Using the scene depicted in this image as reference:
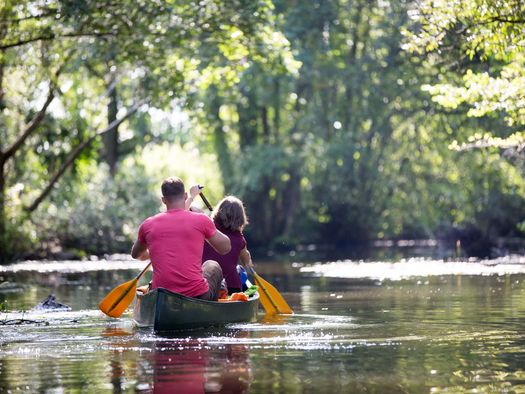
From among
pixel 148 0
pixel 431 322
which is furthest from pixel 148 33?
pixel 431 322

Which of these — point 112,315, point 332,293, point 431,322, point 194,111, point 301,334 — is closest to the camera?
point 301,334

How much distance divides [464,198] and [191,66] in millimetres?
14634

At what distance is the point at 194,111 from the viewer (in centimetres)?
3662

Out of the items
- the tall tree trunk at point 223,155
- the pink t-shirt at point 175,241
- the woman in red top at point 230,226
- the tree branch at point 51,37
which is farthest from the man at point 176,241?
the tall tree trunk at point 223,155

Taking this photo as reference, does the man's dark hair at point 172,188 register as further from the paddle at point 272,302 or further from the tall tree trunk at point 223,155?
the tall tree trunk at point 223,155

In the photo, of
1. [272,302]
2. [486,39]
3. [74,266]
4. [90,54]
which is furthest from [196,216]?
[90,54]

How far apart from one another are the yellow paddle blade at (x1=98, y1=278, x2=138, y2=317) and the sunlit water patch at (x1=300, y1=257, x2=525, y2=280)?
9.81 m

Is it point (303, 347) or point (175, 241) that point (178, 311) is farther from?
point (303, 347)

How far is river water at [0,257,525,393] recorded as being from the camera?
9.02 m

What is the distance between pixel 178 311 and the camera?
12.9 meters

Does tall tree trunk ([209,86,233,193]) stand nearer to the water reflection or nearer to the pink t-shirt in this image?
the pink t-shirt

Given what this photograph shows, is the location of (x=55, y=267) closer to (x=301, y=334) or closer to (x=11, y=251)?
(x=11, y=251)

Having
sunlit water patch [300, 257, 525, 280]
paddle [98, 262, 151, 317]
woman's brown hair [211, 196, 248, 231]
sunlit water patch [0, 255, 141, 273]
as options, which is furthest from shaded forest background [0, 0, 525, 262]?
paddle [98, 262, 151, 317]

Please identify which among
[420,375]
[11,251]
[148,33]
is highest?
[148,33]
